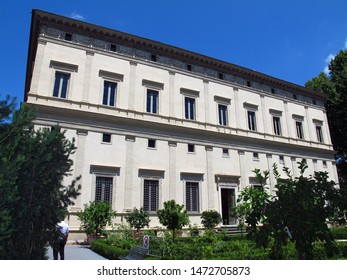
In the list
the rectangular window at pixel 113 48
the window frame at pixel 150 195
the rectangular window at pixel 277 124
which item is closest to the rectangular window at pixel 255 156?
the rectangular window at pixel 277 124

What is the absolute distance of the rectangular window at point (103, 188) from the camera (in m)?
17.6

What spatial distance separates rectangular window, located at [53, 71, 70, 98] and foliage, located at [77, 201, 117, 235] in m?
8.04

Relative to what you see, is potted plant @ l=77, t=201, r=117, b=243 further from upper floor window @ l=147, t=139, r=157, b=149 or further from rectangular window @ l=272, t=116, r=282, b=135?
rectangular window @ l=272, t=116, r=282, b=135

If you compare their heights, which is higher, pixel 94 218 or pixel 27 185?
pixel 27 185

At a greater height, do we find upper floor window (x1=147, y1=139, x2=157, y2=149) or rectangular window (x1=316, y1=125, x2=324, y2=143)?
rectangular window (x1=316, y1=125, x2=324, y2=143)

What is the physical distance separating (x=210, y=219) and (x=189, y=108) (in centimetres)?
955

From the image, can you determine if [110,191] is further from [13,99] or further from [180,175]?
[13,99]

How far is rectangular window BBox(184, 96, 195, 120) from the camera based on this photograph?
22828mm

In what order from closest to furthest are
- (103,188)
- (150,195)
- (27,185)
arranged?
(27,185) → (103,188) → (150,195)

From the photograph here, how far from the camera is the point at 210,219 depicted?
1978 cm

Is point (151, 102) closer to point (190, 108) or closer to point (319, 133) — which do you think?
point (190, 108)

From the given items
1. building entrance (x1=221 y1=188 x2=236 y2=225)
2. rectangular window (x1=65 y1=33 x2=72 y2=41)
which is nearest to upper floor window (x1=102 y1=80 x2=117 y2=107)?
rectangular window (x1=65 y1=33 x2=72 y2=41)

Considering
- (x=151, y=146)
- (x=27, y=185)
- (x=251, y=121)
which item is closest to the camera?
(x=27, y=185)

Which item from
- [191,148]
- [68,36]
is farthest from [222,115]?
[68,36]
